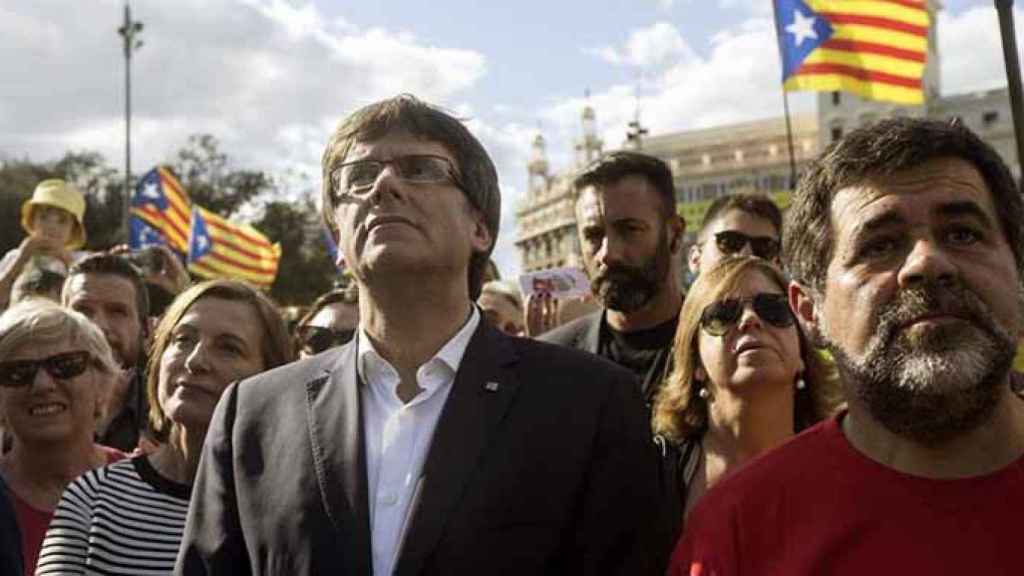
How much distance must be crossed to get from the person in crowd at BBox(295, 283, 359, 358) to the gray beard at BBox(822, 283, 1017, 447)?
2804 mm

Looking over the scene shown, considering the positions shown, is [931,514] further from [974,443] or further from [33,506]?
[33,506]

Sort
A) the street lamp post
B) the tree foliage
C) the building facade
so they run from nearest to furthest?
the street lamp post < the tree foliage < the building facade

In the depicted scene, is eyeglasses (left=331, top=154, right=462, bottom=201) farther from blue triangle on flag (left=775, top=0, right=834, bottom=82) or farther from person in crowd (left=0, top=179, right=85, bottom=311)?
blue triangle on flag (left=775, top=0, right=834, bottom=82)

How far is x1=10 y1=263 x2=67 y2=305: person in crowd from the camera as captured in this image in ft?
18.6

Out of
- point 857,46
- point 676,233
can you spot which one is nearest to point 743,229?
point 676,233

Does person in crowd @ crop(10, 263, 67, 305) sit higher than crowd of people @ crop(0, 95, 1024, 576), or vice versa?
person in crowd @ crop(10, 263, 67, 305)

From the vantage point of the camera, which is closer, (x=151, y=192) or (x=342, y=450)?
(x=342, y=450)

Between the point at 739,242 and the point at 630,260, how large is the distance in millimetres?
773

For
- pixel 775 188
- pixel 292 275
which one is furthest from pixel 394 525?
pixel 775 188

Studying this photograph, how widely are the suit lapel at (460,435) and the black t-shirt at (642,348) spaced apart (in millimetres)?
1582

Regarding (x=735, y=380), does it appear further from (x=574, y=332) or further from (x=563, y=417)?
(x=563, y=417)

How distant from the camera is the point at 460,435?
93.1 inches

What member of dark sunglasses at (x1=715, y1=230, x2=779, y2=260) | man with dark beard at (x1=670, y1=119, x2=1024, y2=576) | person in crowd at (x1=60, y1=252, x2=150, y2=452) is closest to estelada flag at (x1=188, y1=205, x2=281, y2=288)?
person in crowd at (x1=60, y1=252, x2=150, y2=452)

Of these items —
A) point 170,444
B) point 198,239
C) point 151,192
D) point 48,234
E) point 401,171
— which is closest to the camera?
point 401,171
